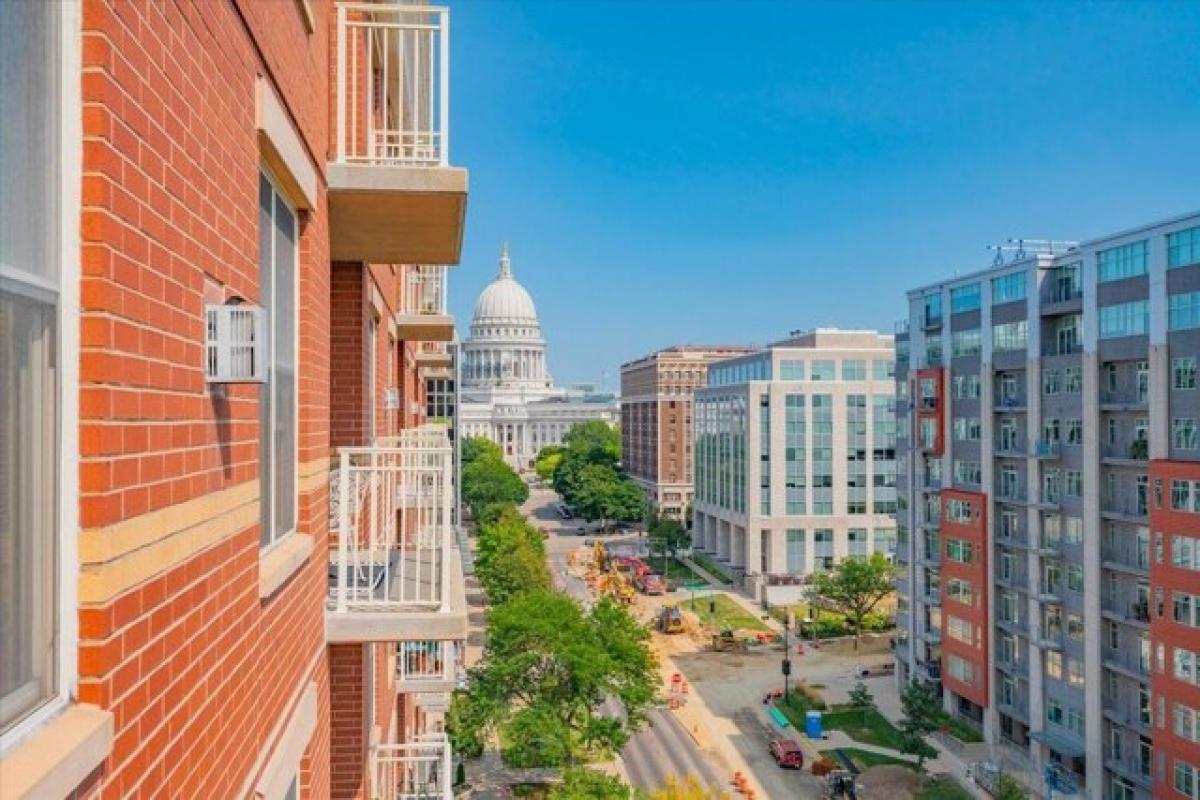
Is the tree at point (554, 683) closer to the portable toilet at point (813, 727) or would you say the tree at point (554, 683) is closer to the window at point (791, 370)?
the portable toilet at point (813, 727)

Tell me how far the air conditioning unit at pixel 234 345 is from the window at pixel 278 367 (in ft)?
3.48

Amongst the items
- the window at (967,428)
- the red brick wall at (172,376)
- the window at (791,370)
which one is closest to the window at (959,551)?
the window at (967,428)

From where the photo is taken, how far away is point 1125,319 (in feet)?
87.6

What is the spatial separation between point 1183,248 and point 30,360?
27718 mm

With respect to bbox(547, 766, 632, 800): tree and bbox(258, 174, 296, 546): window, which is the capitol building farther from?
bbox(258, 174, 296, 546): window

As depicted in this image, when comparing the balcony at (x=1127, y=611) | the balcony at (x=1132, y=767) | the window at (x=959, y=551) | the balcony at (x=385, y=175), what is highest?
the balcony at (x=385, y=175)

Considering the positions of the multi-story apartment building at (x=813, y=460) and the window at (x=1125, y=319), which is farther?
the multi-story apartment building at (x=813, y=460)

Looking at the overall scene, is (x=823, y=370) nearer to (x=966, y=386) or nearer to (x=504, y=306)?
(x=966, y=386)

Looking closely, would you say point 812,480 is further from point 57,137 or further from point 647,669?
point 57,137

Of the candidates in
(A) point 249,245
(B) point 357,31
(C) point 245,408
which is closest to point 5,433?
(C) point 245,408

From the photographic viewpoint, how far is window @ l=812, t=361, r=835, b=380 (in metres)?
61.0

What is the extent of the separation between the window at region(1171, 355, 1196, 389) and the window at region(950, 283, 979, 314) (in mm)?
9846

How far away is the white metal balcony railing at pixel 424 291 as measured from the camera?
15.2 metres

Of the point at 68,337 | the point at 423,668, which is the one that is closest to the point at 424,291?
the point at 423,668
